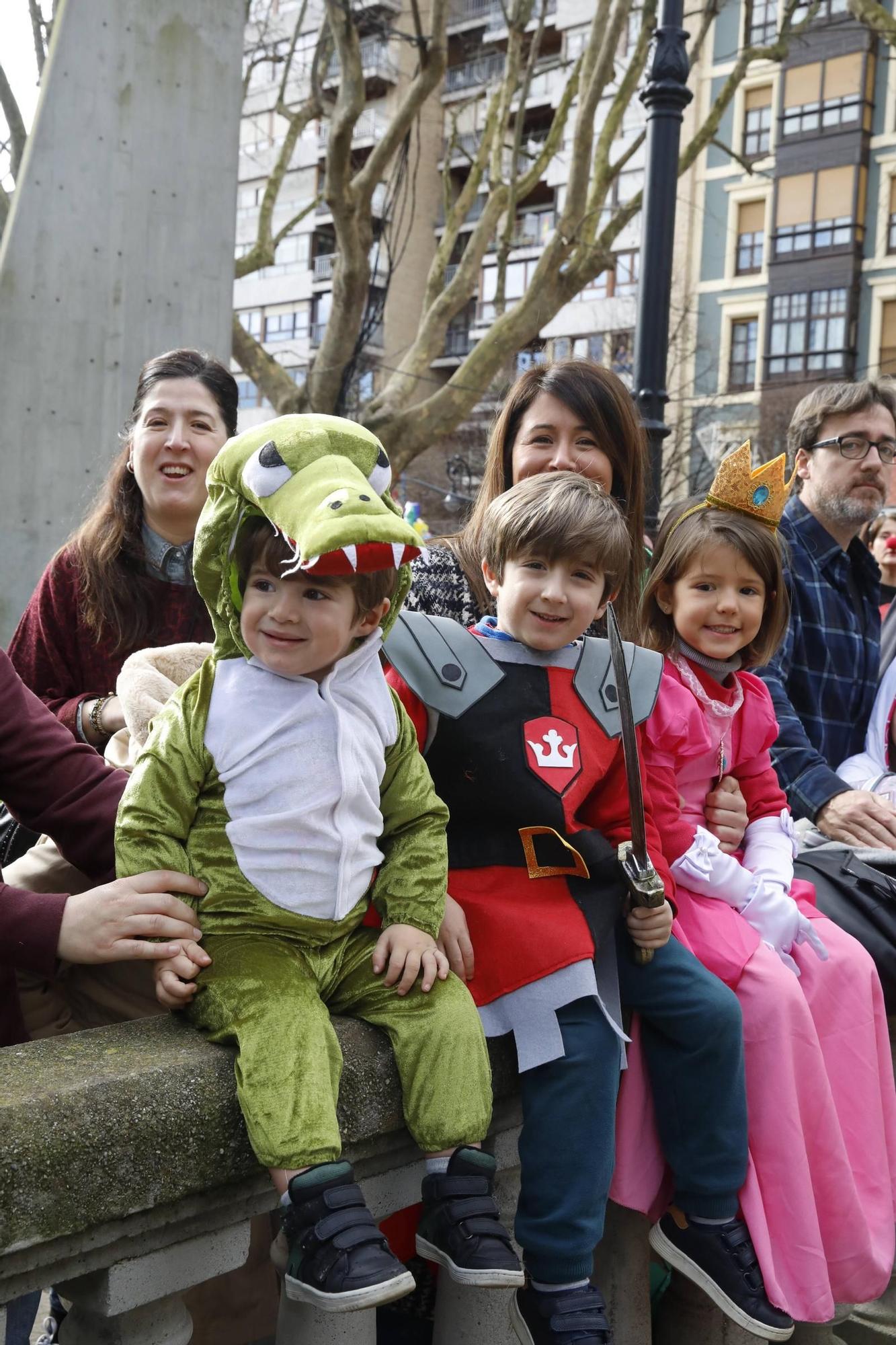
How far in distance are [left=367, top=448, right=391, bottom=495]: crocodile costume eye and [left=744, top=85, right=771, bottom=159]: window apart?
131 feet

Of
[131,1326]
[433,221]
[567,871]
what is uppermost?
[433,221]

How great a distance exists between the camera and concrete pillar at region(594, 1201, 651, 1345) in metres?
2.62

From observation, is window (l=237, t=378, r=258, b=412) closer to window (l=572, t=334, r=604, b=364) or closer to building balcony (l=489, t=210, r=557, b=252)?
building balcony (l=489, t=210, r=557, b=252)

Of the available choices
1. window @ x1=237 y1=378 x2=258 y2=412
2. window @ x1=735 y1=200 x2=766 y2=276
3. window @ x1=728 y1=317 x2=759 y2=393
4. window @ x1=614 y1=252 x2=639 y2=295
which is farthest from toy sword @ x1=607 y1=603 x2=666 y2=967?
window @ x1=237 y1=378 x2=258 y2=412

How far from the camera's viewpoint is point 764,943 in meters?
2.85

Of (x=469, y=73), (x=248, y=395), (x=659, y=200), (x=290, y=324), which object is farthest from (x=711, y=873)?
(x=248, y=395)

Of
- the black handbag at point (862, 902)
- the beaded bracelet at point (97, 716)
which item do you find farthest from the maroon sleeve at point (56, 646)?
the black handbag at point (862, 902)

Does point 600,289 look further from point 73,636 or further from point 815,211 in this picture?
point 73,636

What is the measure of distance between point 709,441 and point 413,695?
19104 millimetres

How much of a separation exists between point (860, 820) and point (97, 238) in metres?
4.08

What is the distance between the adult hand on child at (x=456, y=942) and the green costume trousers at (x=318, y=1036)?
126 millimetres

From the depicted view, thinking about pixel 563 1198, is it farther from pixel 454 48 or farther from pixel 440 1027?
pixel 454 48

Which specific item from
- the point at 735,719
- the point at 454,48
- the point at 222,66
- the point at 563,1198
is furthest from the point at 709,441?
the point at 454,48

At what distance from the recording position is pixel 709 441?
20750 mm
